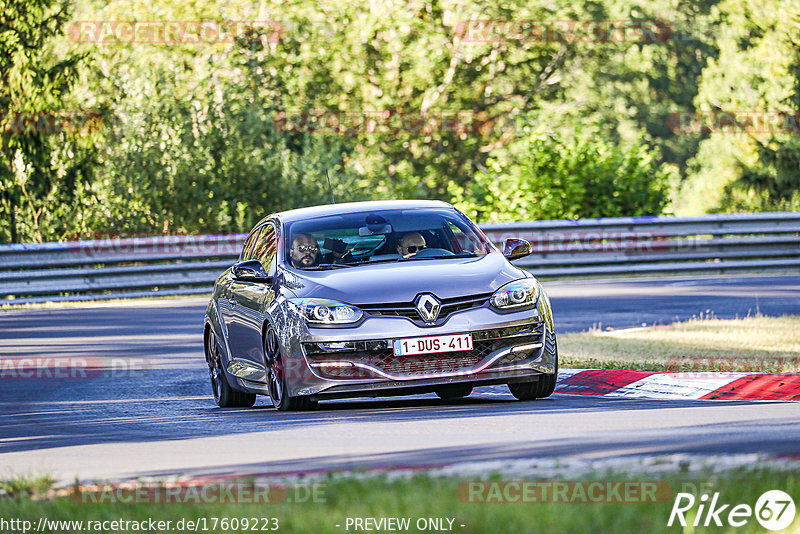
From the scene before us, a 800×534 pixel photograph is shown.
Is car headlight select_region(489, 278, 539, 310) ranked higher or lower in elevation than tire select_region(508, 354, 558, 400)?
higher

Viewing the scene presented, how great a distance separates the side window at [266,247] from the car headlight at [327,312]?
1.28 meters

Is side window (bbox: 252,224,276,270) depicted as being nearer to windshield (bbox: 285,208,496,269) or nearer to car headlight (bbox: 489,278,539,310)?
windshield (bbox: 285,208,496,269)

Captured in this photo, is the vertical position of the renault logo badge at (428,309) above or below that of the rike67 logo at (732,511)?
below

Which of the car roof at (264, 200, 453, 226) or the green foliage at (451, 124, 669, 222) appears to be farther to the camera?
the green foliage at (451, 124, 669, 222)

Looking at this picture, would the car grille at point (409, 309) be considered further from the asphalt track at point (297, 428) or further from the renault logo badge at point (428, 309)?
the asphalt track at point (297, 428)

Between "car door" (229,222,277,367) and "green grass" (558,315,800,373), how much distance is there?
2.93m

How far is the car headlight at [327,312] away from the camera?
9.46 meters

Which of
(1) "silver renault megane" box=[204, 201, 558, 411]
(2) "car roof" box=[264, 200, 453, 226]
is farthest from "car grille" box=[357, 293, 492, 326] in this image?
(2) "car roof" box=[264, 200, 453, 226]

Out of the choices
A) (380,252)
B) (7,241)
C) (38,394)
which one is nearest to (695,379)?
(380,252)

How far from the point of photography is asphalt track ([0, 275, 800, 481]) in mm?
7031

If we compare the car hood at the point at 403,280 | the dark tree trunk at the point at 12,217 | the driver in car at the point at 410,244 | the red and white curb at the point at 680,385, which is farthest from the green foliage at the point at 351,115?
the car hood at the point at 403,280

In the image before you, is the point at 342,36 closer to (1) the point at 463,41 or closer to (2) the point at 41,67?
(1) the point at 463,41

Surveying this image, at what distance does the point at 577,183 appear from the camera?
95.3ft

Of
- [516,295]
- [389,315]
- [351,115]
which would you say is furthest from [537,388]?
[351,115]
